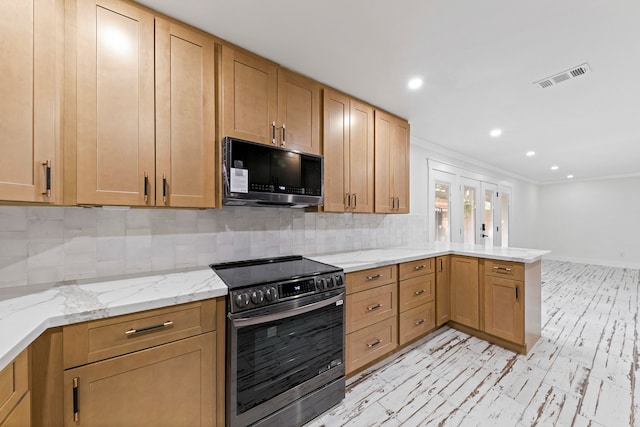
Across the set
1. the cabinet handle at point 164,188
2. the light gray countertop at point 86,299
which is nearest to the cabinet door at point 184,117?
the cabinet handle at point 164,188

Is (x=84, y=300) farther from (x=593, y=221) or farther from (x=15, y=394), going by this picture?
(x=593, y=221)

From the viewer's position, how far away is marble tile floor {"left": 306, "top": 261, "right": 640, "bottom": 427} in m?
1.68

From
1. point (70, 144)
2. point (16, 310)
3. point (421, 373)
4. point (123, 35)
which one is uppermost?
point (123, 35)

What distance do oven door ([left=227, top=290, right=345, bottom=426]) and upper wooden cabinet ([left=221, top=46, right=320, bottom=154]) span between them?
1179 millimetres

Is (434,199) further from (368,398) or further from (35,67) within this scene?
(35,67)

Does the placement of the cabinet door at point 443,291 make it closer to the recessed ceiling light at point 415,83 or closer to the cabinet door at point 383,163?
the cabinet door at point 383,163

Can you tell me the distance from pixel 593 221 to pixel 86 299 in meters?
10.3

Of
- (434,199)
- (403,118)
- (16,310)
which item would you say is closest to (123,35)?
(16,310)

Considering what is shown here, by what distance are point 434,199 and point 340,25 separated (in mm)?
3142

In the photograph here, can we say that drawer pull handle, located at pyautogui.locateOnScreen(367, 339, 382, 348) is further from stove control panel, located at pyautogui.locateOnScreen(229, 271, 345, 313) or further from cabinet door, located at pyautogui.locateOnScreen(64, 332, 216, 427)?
cabinet door, located at pyautogui.locateOnScreen(64, 332, 216, 427)

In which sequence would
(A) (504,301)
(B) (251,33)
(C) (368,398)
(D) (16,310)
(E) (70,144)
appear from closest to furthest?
(D) (16,310) → (E) (70,144) → (B) (251,33) → (C) (368,398) → (A) (504,301)

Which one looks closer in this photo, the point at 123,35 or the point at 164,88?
the point at 123,35

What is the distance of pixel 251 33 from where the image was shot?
5.48ft

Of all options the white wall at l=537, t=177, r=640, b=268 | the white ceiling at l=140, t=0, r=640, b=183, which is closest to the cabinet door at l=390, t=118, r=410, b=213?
the white ceiling at l=140, t=0, r=640, b=183
